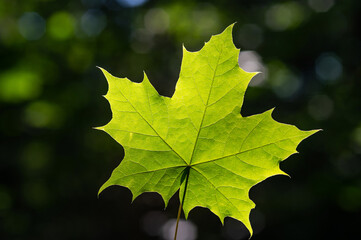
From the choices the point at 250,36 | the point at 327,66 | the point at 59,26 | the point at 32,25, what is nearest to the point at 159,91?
the point at 59,26

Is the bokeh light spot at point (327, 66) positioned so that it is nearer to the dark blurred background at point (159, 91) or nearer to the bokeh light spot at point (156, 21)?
the dark blurred background at point (159, 91)

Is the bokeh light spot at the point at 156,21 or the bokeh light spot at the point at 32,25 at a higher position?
the bokeh light spot at the point at 156,21

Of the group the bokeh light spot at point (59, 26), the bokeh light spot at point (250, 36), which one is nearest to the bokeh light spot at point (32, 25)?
the bokeh light spot at point (59, 26)

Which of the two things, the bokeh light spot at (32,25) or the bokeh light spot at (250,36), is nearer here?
the bokeh light spot at (32,25)

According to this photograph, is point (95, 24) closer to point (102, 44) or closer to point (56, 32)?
point (102, 44)

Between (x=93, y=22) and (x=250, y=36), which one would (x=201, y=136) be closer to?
(x=93, y=22)

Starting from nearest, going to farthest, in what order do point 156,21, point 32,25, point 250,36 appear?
1. point 32,25
2. point 156,21
3. point 250,36

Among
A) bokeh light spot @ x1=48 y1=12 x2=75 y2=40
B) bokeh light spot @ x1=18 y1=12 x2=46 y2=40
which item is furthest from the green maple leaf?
bokeh light spot @ x1=18 y1=12 x2=46 y2=40

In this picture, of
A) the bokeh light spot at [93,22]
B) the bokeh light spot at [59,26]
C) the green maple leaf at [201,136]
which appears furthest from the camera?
the bokeh light spot at [93,22]
